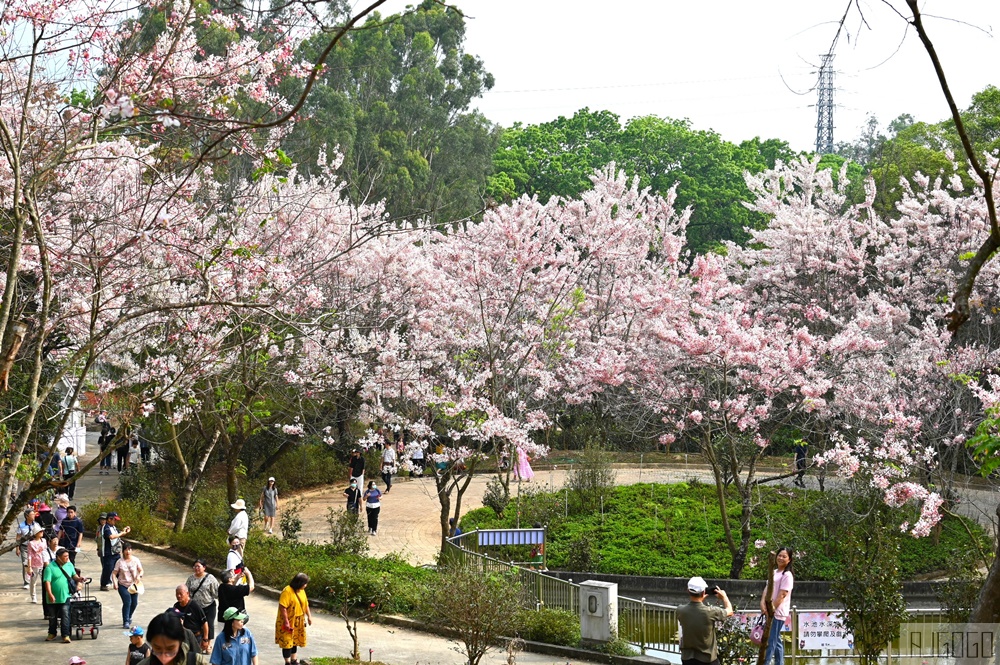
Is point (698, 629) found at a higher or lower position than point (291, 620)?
higher

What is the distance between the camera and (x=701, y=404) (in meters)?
23.3

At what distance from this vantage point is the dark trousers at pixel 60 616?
14406 millimetres

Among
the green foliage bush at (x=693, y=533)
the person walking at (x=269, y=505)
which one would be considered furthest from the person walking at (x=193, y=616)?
the person walking at (x=269, y=505)

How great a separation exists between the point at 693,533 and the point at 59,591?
1268 centimetres

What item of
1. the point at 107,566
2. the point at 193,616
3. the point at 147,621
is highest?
the point at 193,616

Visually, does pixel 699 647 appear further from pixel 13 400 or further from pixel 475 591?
pixel 13 400

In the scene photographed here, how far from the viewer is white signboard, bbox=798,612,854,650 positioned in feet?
41.7

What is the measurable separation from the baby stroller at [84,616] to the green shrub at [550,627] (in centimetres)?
583

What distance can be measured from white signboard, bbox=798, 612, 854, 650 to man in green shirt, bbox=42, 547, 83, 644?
31.4ft

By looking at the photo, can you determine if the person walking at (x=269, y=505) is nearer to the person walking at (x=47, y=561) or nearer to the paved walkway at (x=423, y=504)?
the paved walkway at (x=423, y=504)

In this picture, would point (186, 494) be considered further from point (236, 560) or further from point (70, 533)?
point (236, 560)

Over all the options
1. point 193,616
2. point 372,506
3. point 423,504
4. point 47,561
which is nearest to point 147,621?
point 47,561

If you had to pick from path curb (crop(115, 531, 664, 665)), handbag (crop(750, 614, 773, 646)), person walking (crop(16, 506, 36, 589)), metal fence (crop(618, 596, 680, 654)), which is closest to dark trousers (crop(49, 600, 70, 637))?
person walking (crop(16, 506, 36, 589))

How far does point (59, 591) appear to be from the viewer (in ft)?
47.3
